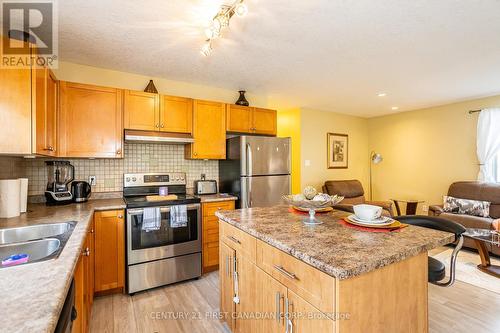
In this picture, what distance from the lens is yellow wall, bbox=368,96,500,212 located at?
4281 mm

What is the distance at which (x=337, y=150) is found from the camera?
540cm

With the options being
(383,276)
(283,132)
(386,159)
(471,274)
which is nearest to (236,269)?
(383,276)

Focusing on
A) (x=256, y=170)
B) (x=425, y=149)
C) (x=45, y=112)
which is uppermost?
(x=45, y=112)

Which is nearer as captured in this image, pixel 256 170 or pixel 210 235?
pixel 210 235

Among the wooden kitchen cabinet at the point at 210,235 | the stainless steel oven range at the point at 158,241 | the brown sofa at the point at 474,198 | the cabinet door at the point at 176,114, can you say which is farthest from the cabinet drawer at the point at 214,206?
the brown sofa at the point at 474,198

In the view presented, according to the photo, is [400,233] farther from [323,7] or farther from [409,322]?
[323,7]

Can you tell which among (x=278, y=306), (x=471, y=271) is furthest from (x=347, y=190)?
(x=278, y=306)

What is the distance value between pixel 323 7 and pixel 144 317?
287cm

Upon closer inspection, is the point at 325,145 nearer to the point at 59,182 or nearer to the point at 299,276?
the point at 299,276

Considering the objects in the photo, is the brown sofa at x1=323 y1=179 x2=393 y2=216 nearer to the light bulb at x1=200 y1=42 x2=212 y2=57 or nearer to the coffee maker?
the light bulb at x1=200 y1=42 x2=212 y2=57

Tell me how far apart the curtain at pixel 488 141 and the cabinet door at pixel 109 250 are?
5.43 meters

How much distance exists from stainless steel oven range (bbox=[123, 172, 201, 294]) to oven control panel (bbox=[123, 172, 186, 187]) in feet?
0.04

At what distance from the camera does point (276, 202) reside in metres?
3.32

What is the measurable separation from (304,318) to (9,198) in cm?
226
